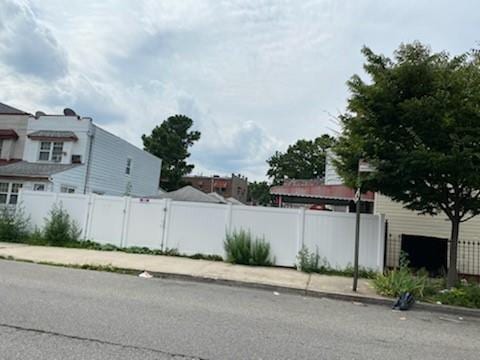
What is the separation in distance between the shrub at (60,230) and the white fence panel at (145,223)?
2.06m

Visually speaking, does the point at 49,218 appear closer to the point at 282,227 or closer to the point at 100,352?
the point at 282,227

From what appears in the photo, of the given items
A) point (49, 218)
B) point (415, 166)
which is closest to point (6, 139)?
point (49, 218)

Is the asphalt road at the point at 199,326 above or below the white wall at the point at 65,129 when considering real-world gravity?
below

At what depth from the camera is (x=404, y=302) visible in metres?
8.45

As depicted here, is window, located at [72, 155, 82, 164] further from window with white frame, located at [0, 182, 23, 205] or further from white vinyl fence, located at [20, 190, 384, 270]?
white vinyl fence, located at [20, 190, 384, 270]

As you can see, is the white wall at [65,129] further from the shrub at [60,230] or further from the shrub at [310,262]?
the shrub at [310,262]

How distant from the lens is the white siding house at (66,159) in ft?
72.2

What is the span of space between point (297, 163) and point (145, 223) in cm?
5549

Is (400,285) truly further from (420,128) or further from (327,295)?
(420,128)

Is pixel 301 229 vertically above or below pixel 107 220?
above

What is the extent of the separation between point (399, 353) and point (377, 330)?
3.84 ft

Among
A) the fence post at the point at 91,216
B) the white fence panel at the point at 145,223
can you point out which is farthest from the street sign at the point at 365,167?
the fence post at the point at 91,216

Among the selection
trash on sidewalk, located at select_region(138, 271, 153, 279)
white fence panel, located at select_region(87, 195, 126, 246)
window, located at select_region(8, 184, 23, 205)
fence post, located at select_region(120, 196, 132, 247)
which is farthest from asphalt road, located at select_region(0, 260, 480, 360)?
window, located at select_region(8, 184, 23, 205)

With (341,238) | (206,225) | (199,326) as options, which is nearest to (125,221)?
(206,225)
